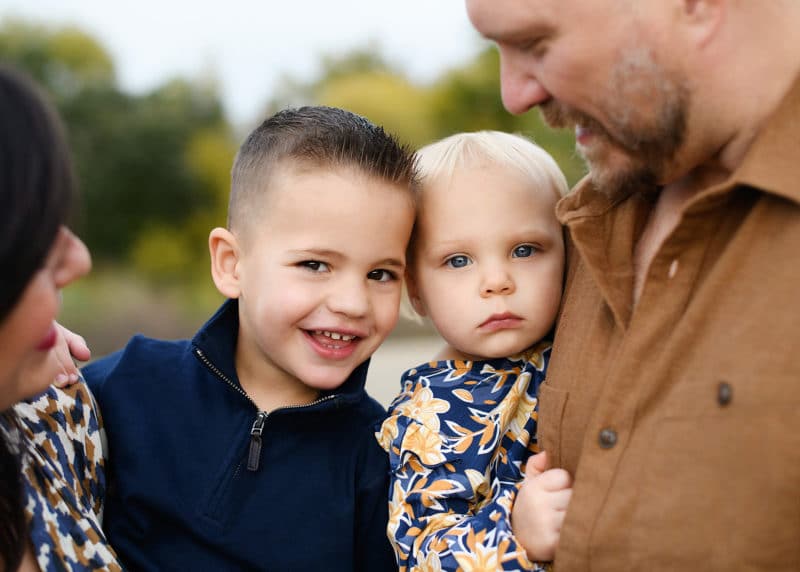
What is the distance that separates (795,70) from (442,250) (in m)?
0.93

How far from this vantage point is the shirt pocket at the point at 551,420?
2.00 meters

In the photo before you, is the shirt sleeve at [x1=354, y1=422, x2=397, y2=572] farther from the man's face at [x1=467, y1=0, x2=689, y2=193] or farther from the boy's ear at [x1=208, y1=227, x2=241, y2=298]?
the man's face at [x1=467, y1=0, x2=689, y2=193]

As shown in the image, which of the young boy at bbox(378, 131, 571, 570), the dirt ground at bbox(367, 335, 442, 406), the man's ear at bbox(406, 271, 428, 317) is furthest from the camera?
the dirt ground at bbox(367, 335, 442, 406)

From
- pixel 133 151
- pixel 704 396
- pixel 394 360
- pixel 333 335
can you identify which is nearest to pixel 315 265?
pixel 333 335

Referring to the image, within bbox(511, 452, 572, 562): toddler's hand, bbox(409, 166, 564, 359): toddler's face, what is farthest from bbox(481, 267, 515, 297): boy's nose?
bbox(511, 452, 572, 562): toddler's hand

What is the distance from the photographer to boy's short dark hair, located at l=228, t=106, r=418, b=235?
2.37 meters

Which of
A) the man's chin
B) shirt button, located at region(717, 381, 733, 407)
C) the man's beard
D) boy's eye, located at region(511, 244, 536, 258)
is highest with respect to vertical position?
the man's beard

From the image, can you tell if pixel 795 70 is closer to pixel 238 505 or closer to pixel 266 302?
pixel 266 302

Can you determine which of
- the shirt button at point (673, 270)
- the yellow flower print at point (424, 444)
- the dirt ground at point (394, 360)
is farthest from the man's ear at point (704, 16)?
the dirt ground at point (394, 360)

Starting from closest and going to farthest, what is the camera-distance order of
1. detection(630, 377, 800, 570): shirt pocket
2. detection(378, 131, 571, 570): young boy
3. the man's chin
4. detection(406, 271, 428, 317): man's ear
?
1. detection(630, 377, 800, 570): shirt pocket
2. the man's chin
3. detection(378, 131, 571, 570): young boy
4. detection(406, 271, 428, 317): man's ear

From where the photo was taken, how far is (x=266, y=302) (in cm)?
231

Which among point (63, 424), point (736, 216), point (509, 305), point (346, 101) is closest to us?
point (736, 216)

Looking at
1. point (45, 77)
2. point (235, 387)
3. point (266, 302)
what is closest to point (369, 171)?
point (266, 302)

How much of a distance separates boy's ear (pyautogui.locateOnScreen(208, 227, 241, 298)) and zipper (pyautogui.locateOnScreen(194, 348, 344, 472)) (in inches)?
7.5
